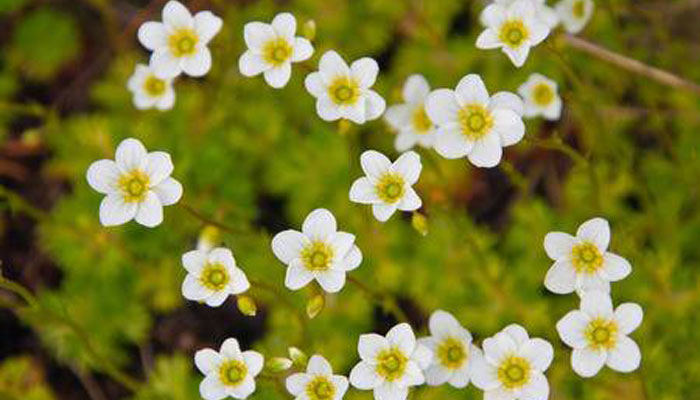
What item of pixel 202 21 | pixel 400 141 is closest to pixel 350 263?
pixel 400 141

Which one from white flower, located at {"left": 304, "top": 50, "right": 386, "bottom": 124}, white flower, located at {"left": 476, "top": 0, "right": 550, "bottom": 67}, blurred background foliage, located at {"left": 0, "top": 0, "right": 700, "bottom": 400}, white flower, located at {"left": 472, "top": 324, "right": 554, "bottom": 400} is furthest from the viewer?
blurred background foliage, located at {"left": 0, "top": 0, "right": 700, "bottom": 400}

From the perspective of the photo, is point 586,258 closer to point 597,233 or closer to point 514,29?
point 597,233

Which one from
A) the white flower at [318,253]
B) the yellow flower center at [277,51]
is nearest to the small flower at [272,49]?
the yellow flower center at [277,51]

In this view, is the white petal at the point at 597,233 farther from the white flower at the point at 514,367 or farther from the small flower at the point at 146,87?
the small flower at the point at 146,87

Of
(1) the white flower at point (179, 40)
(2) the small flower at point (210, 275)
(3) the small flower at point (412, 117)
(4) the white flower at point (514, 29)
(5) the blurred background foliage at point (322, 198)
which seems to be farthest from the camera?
(5) the blurred background foliage at point (322, 198)

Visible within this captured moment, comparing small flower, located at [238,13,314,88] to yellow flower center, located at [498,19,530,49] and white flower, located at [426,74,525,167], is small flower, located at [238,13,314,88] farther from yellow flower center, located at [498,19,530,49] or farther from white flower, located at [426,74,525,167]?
yellow flower center, located at [498,19,530,49]

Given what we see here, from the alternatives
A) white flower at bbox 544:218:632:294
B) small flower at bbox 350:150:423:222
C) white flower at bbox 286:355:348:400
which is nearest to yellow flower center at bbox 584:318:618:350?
white flower at bbox 544:218:632:294
